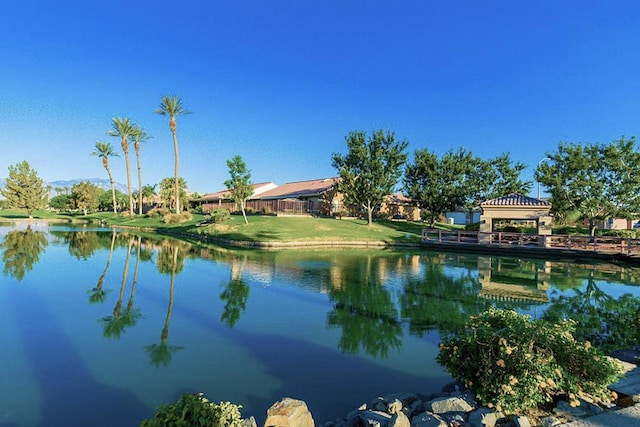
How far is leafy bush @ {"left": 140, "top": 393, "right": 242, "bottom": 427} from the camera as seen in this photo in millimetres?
3133

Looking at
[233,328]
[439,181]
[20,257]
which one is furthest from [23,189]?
[233,328]

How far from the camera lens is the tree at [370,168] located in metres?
41.3

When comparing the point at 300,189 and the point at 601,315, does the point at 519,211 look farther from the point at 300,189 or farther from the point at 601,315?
the point at 300,189

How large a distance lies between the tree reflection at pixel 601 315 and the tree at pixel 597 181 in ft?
63.0

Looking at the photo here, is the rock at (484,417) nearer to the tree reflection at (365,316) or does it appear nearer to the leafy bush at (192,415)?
the leafy bush at (192,415)

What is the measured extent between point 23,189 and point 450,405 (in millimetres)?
78327

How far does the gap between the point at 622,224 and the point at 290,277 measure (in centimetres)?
5396

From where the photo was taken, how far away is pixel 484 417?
162 inches

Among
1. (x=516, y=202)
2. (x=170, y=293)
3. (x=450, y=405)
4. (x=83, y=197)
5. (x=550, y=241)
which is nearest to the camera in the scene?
(x=450, y=405)

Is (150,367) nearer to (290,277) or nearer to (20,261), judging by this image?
(290,277)

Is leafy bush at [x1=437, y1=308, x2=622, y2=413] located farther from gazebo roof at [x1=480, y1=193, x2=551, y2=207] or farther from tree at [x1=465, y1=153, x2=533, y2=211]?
tree at [x1=465, y1=153, x2=533, y2=211]

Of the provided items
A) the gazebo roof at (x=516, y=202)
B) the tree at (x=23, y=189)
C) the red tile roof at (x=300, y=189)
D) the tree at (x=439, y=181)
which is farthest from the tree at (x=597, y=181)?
the tree at (x=23, y=189)

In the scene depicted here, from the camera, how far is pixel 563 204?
105 ft

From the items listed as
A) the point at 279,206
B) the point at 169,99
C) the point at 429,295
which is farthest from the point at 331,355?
the point at 169,99
